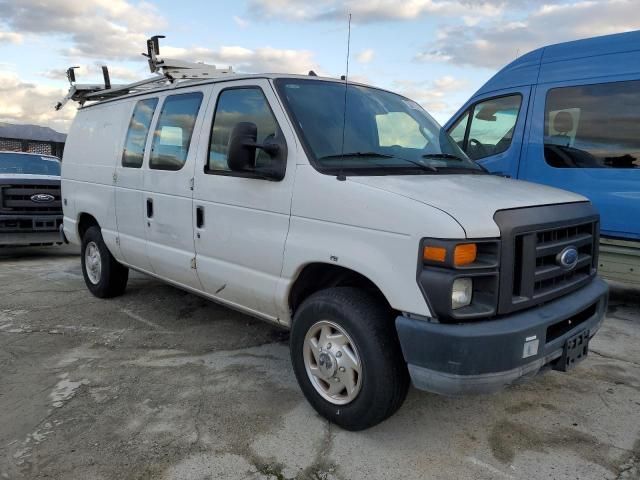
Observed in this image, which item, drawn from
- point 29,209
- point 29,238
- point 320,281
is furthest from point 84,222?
point 320,281

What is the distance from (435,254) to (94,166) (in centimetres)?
434

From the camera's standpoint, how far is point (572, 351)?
9.62ft

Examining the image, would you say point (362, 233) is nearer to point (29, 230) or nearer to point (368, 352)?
point (368, 352)

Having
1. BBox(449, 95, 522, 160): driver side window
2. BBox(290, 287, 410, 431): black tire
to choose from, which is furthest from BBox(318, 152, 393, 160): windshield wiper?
BBox(449, 95, 522, 160): driver side window

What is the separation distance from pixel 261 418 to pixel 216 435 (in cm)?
32

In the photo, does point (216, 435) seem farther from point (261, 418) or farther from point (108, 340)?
point (108, 340)

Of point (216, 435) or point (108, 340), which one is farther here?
point (108, 340)

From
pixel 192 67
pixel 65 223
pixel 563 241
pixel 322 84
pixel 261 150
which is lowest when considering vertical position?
pixel 65 223

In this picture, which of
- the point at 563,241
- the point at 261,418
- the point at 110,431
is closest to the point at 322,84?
the point at 563,241

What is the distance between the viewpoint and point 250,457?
112 inches

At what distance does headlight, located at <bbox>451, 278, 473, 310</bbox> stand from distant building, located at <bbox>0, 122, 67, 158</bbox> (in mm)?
13377

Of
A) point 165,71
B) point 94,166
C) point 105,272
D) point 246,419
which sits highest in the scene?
point 165,71

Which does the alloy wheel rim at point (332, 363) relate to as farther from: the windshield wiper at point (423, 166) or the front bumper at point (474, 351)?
the windshield wiper at point (423, 166)

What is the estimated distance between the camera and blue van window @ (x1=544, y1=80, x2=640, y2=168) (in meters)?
5.15
